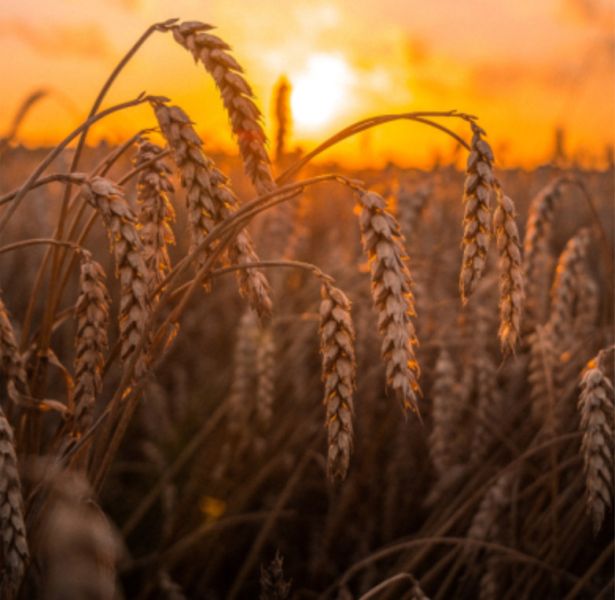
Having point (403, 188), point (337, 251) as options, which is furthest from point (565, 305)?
point (337, 251)

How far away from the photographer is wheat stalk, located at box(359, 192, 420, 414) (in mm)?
1241

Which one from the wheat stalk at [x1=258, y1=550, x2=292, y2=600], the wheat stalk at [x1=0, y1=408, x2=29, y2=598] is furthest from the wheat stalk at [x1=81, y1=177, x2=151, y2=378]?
the wheat stalk at [x1=258, y1=550, x2=292, y2=600]

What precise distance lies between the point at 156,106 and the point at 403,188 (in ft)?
6.74

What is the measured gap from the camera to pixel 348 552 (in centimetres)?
292

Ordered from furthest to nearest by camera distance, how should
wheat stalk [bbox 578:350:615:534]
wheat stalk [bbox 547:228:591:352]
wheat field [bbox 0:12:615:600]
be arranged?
wheat stalk [bbox 547:228:591:352]
wheat stalk [bbox 578:350:615:534]
wheat field [bbox 0:12:615:600]

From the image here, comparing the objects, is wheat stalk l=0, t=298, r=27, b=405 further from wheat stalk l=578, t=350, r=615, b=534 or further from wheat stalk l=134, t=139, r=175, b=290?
wheat stalk l=578, t=350, r=615, b=534

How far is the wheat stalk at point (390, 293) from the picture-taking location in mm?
1241

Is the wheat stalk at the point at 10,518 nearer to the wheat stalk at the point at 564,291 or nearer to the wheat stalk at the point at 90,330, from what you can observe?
the wheat stalk at the point at 90,330

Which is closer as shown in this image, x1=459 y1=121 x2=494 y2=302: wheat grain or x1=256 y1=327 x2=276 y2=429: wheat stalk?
x1=459 y1=121 x2=494 y2=302: wheat grain

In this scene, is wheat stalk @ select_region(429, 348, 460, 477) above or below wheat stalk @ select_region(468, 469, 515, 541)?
above

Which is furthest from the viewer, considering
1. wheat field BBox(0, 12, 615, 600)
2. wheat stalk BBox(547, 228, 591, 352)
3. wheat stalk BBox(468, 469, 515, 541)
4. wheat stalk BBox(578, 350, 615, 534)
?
wheat stalk BBox(547, 228, 591, 352)

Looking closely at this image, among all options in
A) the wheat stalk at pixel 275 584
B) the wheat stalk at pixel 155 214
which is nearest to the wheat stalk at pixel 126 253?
the wheat stalk at pixel 155 214

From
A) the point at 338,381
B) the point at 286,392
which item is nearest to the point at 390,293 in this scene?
the point at 338,381

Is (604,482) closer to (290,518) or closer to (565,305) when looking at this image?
(565,305)
